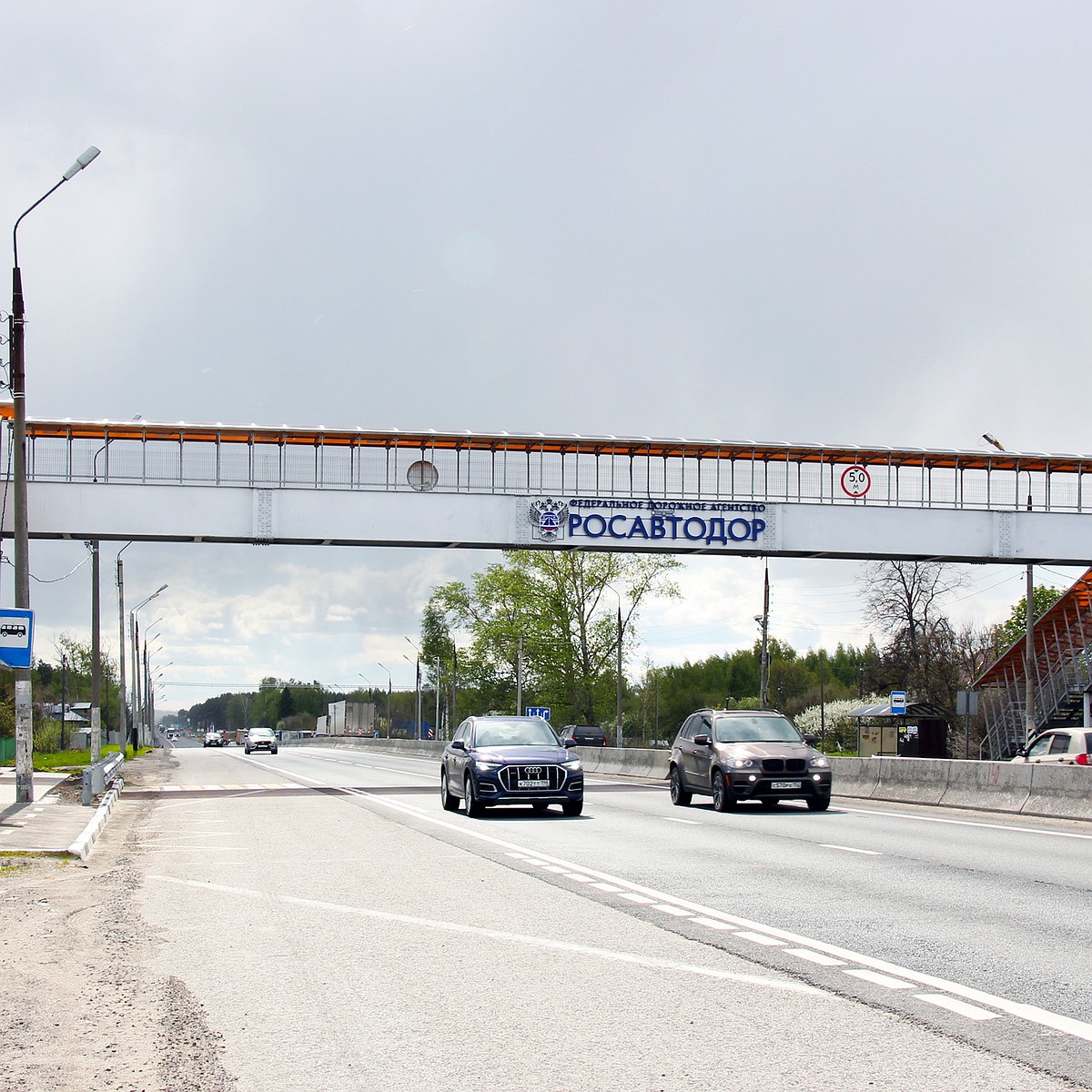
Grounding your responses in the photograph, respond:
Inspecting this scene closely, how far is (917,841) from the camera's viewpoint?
55.8 ft

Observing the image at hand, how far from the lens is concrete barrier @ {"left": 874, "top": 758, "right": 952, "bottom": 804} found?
26078 millimetres

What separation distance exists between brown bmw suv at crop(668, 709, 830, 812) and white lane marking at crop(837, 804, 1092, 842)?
3.50 ft

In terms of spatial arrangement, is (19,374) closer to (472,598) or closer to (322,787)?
(322,787)

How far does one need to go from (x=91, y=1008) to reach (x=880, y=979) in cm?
415

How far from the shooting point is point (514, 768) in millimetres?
20891

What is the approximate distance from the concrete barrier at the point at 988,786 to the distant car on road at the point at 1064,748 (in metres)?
1.20

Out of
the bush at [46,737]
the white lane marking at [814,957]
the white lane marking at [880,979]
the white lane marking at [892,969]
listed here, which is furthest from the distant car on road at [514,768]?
the bush at [46,737]

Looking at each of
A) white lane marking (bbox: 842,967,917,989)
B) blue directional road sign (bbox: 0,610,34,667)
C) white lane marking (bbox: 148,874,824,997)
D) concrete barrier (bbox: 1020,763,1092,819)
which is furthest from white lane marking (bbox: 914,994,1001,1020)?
blue directional road sign (bbox: 0,610,34,667)

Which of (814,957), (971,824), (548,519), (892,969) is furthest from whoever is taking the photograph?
(548,519)

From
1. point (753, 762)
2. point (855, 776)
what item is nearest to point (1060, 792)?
point (753, 762)

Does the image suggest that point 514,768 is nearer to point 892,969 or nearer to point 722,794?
point 722,794

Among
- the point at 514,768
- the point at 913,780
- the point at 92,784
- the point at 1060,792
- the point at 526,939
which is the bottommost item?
the point at 913,780

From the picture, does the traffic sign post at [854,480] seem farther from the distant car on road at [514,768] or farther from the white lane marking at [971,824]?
the distant car on road at [514,768]

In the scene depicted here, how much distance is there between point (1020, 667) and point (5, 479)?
38490 millimetres
